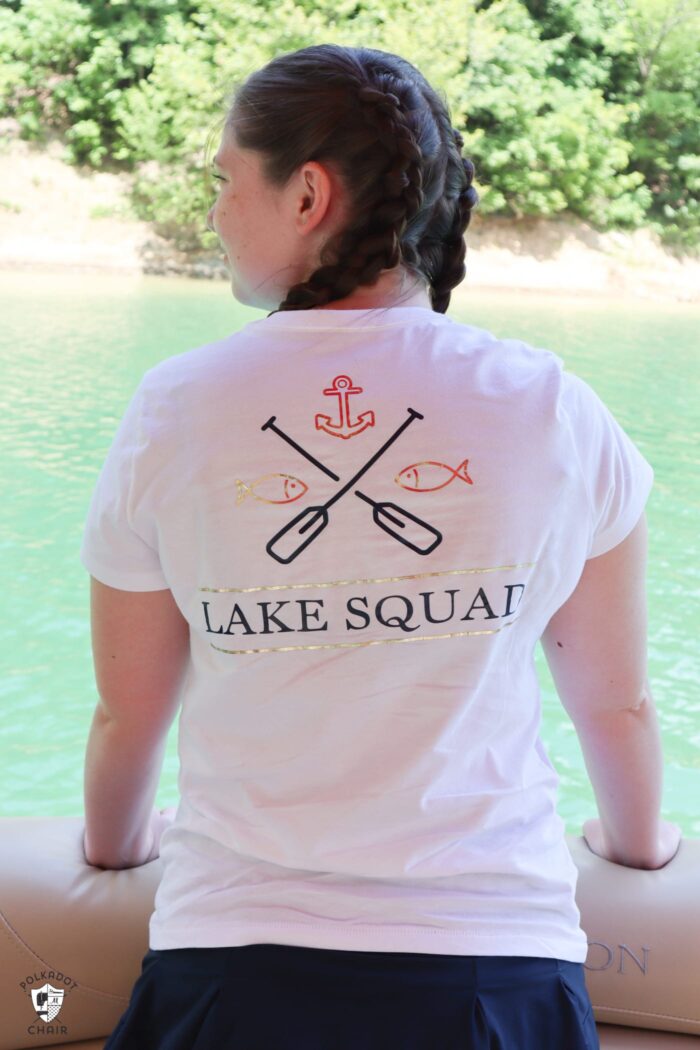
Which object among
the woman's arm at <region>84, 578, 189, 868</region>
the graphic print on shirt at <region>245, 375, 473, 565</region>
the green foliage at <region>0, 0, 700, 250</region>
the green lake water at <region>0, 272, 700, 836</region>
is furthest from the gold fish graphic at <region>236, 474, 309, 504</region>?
the green foliage at <region>0, 0, 700, 250</region>

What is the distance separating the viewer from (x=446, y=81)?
1537cm

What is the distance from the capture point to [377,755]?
697 mm

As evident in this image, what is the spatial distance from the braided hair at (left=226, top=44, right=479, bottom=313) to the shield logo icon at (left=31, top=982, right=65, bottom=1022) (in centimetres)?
64

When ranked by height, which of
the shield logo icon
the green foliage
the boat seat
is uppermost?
the boat seat

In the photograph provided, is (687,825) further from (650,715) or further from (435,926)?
(435,926)

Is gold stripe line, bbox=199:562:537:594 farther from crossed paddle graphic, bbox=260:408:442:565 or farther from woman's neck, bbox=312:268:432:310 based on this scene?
woman's neck, bbox=312:268:432:310

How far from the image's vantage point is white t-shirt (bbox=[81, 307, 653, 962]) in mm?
680

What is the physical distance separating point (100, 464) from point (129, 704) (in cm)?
454

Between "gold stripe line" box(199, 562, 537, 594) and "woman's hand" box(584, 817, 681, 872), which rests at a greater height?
"gold stripe line" box(199, 562, 537, 594)

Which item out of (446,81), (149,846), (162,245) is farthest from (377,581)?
(446,81)

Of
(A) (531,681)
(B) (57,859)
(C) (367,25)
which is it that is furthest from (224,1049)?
(C) (367,25)

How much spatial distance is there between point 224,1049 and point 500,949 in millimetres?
178

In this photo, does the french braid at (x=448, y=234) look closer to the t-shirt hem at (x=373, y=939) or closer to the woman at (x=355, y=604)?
the woman at (x=355, y=604)

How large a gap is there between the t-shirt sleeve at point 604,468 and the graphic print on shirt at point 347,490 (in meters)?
0.09
